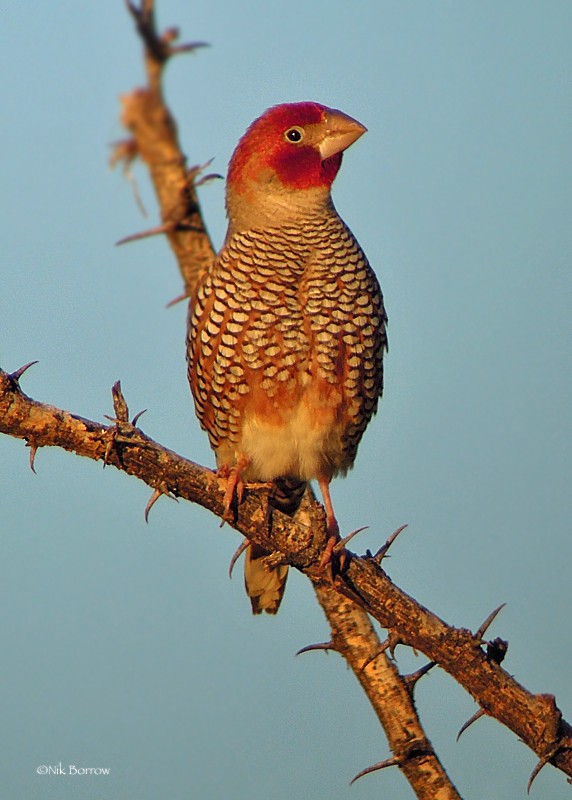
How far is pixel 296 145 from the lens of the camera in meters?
5.32

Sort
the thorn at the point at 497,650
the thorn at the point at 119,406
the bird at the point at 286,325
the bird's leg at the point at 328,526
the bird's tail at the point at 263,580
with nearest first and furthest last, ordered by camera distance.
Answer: the thorn at the point at 119,406 → the thorn at the point at 497,650 → the bird's leg at the point at 328,526 → the bird at the point at 286,325 → the bird's tail at the point at 263,580

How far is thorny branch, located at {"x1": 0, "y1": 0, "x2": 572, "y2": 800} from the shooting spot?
364cm

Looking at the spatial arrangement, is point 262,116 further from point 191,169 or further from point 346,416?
point 346,416

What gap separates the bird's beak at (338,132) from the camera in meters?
5.25

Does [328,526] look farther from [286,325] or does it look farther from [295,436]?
[286,325]

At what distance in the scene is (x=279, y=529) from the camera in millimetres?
A: 4422

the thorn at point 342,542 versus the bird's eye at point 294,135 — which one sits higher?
the bird's eye at point 294,135

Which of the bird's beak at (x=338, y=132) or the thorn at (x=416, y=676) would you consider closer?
the thorn at (x=416, y=676)

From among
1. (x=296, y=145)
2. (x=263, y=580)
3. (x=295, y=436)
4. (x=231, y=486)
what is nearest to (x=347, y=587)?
(x=231, y=486)

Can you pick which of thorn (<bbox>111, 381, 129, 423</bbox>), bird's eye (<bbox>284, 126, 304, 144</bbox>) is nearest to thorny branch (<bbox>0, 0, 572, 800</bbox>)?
thorn (<bbox>111, 381, 129, 423</bbox>)

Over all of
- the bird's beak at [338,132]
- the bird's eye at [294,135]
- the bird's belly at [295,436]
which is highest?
the bird's eye at [294,135]

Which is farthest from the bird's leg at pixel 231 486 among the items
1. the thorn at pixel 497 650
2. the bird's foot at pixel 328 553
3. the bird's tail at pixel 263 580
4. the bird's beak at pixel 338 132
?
the bird's beak at pixel 338 132

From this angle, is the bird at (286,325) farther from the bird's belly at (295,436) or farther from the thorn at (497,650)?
the thorn at (497,650)

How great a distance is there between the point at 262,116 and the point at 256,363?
4.62 ft
